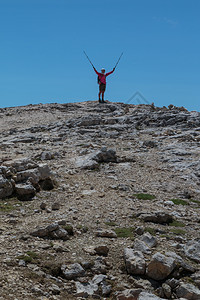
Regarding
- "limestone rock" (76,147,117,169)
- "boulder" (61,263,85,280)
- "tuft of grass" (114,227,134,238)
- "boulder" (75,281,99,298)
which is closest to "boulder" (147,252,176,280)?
"boulder" (75,281,99,298)

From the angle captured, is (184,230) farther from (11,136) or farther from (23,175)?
(11,136)

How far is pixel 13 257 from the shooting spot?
784 cm

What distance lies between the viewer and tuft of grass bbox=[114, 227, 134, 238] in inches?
386

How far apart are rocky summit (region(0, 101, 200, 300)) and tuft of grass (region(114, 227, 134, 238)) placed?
0.03m

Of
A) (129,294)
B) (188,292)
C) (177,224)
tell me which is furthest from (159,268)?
(177,224)

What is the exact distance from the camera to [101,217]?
1123 cm

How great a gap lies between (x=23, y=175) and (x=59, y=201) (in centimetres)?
191

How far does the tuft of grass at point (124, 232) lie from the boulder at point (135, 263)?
143 cm

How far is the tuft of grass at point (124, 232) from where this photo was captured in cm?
980

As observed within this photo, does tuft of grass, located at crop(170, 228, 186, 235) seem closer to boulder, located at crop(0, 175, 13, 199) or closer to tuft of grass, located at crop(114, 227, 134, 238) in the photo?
tuft of grass, located at crop(114, 227, 134, 238)

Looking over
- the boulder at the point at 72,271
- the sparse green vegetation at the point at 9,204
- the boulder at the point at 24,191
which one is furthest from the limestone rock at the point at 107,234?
the boulder at the point at 24,191

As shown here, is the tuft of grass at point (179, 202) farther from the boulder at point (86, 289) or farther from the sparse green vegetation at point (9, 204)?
the boulder at point (86, 289)

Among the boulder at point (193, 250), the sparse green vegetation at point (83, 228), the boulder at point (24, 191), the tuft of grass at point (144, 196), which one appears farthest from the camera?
the tuft of grass at point (144, 196)

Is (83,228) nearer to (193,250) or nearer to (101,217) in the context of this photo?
(101,217)
